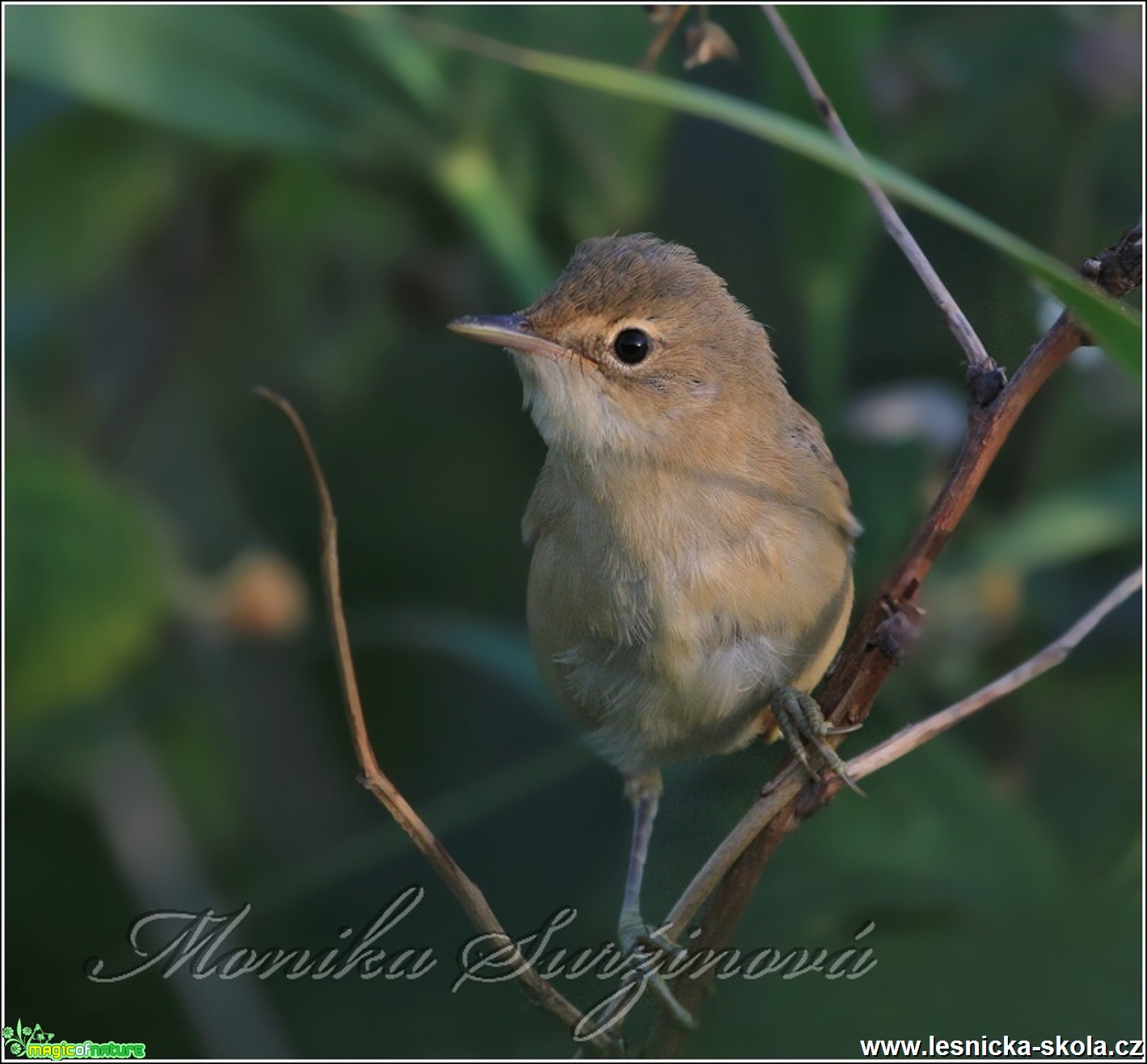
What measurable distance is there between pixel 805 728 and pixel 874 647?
0.95ft

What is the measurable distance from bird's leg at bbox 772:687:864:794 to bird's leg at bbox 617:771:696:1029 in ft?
1.00

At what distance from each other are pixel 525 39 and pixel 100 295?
56.0 inches

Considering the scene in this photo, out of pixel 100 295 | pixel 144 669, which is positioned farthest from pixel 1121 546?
pixel 100 295

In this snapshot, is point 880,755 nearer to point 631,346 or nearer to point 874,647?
point 874,647

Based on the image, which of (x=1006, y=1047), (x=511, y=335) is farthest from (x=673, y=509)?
(x=1006, y=1047)

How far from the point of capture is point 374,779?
65.7 inches

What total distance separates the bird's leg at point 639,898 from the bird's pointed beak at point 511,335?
75 cm

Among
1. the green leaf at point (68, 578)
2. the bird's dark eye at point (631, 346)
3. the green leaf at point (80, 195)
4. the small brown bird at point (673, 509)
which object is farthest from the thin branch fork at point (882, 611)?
the green leaf at point (80, 195)

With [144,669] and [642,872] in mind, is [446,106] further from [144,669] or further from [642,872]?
[642,872]

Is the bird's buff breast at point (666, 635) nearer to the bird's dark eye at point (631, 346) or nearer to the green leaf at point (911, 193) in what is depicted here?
the bird's dark eye at point (631, 346)

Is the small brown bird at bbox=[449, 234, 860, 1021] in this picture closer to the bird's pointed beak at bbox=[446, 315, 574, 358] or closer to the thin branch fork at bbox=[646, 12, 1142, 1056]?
the bird's pointed beak at bbox=[446, 315, 574, 358]

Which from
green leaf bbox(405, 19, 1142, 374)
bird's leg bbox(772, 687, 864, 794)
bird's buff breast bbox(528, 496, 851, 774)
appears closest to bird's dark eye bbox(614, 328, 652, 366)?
bird's buff breast bbox(528, 496, 851, 774)

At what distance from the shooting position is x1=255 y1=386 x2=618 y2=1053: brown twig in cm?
161

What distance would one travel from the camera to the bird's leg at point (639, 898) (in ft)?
6.14
